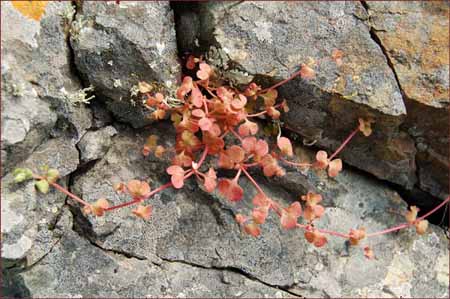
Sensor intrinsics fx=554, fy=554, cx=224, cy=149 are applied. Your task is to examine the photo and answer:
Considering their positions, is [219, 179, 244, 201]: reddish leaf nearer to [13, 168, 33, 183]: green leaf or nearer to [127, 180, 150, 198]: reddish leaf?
[127, 180, 150, 198]: reddish leaf

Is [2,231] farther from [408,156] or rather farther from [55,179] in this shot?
[408,156]

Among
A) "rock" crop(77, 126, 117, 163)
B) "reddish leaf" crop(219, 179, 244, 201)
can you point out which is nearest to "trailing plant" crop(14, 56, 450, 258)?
"reddish leaf" crop(219, 179, 244, 201)

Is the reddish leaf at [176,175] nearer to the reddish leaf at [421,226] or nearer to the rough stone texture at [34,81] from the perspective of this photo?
the rough stone texture at [34,81]

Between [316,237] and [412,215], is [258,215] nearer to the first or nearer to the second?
[316,237]

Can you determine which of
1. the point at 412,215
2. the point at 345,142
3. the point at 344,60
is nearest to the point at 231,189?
the point at 345,142

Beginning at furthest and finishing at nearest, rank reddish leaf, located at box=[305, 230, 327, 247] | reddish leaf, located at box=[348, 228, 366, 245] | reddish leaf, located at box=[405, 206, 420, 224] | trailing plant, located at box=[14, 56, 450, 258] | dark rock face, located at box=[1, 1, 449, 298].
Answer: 1. reddish leaf, located at box=[405, 206, 420, 224]
2. reddish leaf, located at box=[348, 228, 366, 245]
3. reddish leaf, located at box=[305, 230, 327, 247]
4. trailing plant, located at box=[14, 56, 450, 258]
5. dark rock face, located at box=[1, 1, 449, 298]

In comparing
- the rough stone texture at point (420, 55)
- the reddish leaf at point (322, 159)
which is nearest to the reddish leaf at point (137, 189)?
the reddish leaf at point (322, 159)

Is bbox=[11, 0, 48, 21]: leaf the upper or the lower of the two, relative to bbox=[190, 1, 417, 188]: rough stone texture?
upper
